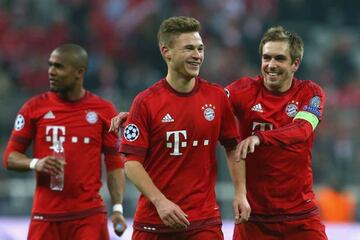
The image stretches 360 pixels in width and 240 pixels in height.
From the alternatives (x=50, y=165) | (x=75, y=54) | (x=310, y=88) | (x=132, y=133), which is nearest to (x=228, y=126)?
(x=132, y=133)

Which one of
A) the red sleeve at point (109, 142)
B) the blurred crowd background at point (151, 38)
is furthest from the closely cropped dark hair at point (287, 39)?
the blurred crowd background at point (151, 38)

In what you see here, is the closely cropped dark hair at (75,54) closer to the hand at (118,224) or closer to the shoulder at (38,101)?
the shoulder at (38,101)

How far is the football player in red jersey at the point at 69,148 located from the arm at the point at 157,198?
1394 mm

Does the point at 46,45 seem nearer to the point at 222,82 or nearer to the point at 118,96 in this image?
the point at 118,96

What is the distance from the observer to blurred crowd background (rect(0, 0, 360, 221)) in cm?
1576

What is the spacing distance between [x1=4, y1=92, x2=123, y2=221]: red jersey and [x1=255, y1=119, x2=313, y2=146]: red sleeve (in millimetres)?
1672

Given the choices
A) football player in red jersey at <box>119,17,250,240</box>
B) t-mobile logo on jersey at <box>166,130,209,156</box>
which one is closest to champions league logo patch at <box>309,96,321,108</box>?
football player in red jersey at <box>119,17,250,240</box>

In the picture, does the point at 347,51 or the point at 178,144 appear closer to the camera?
Answer: the point at 178,144

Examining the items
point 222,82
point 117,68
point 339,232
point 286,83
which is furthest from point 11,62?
point 286,83

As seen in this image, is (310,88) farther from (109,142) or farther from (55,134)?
(55,134)

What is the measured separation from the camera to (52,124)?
25.8ft

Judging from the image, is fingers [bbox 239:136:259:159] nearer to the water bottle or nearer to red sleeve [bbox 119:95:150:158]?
red sleeve [bbox 119:95:150:158]

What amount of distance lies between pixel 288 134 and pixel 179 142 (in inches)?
29.9

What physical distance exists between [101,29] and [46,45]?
39.0 inches
